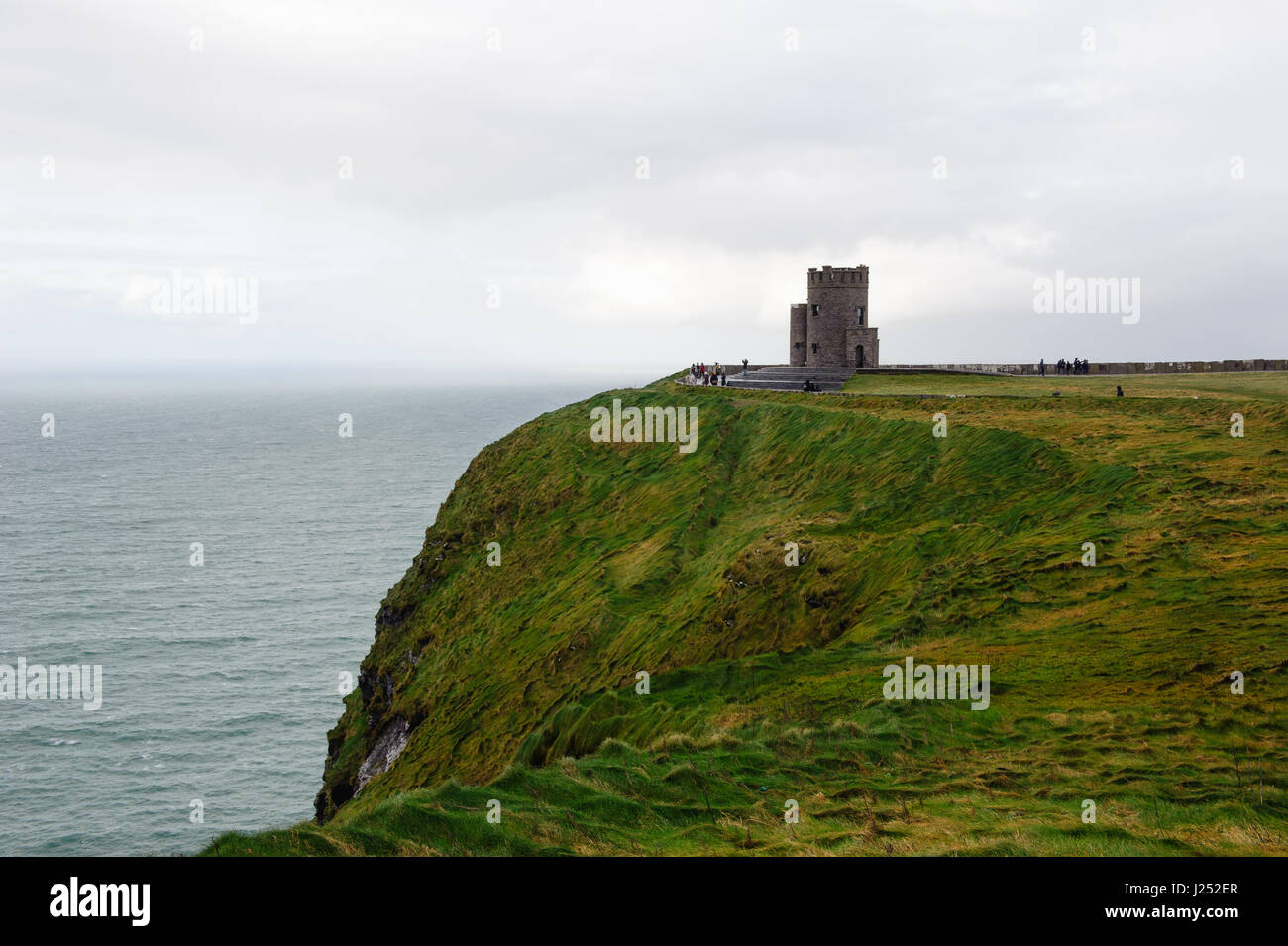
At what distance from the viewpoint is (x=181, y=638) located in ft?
214

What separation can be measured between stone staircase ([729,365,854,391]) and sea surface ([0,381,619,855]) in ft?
104

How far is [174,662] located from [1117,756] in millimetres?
59470

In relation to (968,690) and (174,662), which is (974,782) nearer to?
(968,690)

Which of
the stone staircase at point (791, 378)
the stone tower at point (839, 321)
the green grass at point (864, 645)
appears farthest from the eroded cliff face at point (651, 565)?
the stone tower at point (839, 321)

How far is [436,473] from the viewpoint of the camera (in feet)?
470

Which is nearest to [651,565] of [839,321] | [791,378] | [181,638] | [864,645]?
[864,645]

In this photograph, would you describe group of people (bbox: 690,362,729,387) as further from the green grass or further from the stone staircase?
the green grass

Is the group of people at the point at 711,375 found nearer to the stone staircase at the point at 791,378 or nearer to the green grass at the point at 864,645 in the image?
the stone staircase at the point at 791,378

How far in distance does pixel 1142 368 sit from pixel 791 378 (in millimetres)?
21751

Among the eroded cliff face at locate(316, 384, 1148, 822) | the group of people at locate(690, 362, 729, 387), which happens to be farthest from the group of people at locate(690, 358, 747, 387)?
the eroded cliff face at locate(316, 384, 1148, 822)

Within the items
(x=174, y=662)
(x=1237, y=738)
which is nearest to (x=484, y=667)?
(x=1237, y=738)

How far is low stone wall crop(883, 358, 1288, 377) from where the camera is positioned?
5756 cm

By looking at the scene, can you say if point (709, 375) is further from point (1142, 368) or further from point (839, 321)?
point (1142, 368)

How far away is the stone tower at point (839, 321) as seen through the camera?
2616 inches
